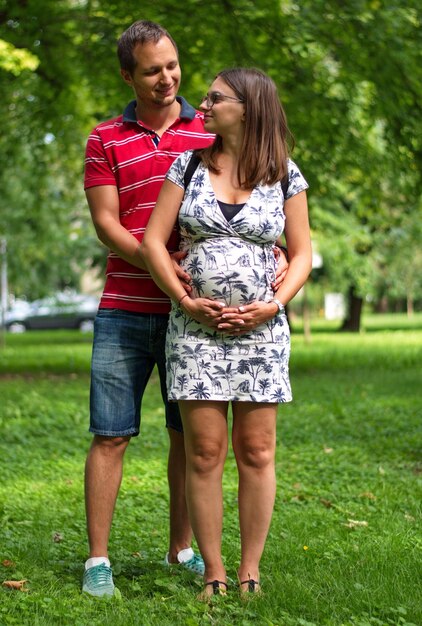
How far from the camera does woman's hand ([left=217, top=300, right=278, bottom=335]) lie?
162 inches

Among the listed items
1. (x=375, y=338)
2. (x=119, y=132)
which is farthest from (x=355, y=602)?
(x=375, y=338)

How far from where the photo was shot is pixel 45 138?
2048 centimetres

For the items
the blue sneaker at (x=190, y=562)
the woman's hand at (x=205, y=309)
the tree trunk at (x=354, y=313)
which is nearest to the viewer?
the woman's hand at (x=205, y=309)

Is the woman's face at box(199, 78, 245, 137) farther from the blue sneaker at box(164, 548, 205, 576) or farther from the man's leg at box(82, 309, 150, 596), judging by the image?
the blue sneaker at box(164, 548, 205, 576)

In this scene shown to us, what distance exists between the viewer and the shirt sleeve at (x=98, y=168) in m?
4.50

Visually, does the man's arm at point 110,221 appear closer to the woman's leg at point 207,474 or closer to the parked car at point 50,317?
the woman's leg at point 207,474

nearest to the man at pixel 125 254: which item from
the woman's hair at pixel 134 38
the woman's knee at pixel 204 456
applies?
the woman's hair at pixel 134 38

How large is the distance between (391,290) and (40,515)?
3707 centimetres

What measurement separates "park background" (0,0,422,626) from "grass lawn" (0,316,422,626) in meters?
0.02

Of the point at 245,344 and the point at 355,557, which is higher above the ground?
the point at 245,344

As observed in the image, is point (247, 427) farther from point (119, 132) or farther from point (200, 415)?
point (119, 132)

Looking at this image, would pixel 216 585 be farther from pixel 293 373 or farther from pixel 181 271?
pixel 293 373

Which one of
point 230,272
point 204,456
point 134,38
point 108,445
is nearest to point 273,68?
point 134,38

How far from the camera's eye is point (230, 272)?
4172 millimetres
